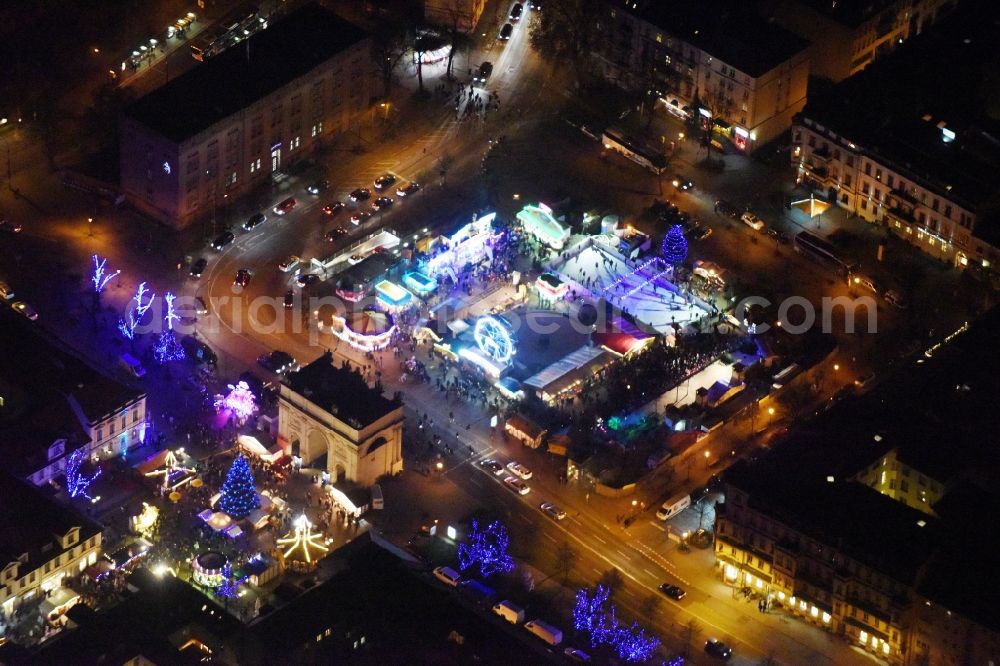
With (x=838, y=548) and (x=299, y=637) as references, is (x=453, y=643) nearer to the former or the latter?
(x=299, y=637)

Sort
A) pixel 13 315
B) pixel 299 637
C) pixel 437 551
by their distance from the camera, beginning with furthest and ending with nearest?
pixel 13 315, pixel 437 551, pixel 299 637

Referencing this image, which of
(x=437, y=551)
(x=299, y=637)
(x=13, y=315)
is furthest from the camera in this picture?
(x=13, y=315)

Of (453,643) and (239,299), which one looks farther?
(239,299)

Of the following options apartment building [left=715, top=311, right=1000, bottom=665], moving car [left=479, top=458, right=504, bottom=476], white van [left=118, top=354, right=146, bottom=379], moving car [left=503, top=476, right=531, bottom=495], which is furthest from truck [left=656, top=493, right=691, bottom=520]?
white van [left=118, top=354, right=146, bottom=379]

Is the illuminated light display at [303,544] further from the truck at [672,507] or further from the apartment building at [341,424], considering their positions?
the truck at [672,507]

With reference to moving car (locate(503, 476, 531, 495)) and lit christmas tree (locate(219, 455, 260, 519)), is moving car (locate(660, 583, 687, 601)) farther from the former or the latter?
lit christmas tree (locate(219, 455, 260, 519))

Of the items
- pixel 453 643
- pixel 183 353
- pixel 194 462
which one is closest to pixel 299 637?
pixel 453 643

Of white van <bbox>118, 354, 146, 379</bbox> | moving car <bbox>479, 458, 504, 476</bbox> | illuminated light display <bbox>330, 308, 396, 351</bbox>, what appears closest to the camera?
moving car <bbox>479, 458, 504, 476</bbox>
